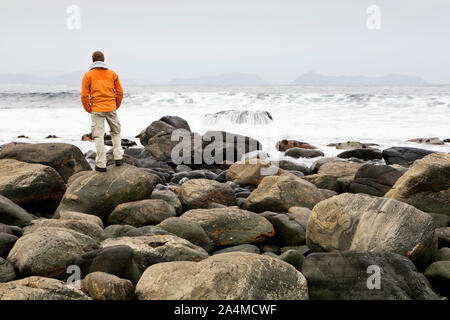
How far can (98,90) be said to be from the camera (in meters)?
6.88

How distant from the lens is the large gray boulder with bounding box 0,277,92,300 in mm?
3312

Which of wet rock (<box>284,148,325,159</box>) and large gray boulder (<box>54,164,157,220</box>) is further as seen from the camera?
wet rock (<box>284,148,325,159</box>)

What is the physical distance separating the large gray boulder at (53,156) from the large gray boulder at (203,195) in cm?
286

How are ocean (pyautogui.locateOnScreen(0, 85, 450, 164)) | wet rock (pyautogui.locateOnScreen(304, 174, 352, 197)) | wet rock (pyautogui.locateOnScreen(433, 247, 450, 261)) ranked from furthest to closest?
ocean (pyautogui.locateOnScreen(0, 85, 450, 164)), wet rock (pyautogui.locateOnScreen(304, 174, 352, 197)), wet rock (pyautogui.locateOnScreen(433, 247, 450, 261))

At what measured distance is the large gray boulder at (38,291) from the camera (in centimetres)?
331

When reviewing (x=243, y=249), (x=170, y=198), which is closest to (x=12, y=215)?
(x=170, y=198)

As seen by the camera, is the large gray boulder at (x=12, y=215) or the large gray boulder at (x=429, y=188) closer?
the large gray boulder at (x=12, y=215)

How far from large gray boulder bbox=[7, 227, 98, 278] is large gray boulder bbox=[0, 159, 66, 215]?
8.79ft

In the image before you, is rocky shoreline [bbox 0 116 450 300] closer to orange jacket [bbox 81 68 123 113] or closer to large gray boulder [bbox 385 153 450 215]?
large gray boulder [bbox 385 153 450 215]

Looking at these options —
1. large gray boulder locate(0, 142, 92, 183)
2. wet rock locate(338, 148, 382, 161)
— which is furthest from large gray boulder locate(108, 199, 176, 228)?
wet rock locate(338, 148, 382, 161)

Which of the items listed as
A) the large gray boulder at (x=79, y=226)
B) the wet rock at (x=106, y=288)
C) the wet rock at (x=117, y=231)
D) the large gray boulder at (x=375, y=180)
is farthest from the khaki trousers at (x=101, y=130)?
the large gray boulder at (x=375, y=180)

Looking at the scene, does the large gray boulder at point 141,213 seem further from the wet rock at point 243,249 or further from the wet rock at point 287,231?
the wet rock at point 287,231

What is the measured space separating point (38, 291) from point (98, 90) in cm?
407
